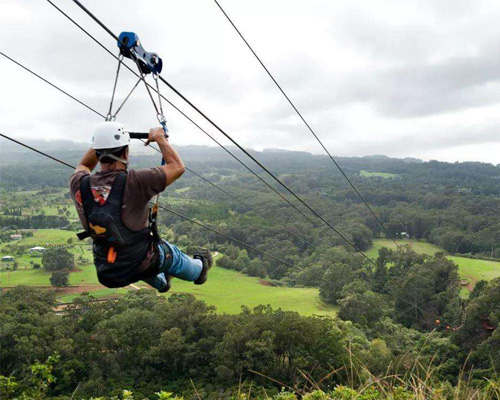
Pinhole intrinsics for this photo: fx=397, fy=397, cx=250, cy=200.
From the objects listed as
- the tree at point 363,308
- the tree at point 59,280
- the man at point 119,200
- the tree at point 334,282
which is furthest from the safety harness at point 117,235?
the tree at point 59,280

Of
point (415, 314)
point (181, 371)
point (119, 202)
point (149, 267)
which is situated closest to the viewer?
point (119, 202)

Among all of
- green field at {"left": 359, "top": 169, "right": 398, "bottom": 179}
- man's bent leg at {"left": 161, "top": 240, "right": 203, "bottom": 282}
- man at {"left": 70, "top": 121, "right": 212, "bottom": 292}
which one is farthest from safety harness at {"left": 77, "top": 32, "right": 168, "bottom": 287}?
green field at {"left": 359, "top": 169, "right": 398, "bottom": 179}

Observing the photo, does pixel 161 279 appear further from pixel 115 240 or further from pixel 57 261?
pixel 57 261

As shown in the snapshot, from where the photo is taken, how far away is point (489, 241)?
50531 mm

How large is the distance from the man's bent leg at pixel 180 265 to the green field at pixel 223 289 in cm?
2882

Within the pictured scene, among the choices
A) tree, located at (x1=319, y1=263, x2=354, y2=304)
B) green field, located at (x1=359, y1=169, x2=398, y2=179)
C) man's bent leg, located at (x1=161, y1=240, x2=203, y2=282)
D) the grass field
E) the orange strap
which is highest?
green field, located at (x1=359, y1=169, x2=398, y2=179)

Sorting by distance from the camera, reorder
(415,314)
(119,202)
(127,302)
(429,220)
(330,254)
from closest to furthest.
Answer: (119,202) < (127,302) < (415,314) < (330,254) < (429,220)

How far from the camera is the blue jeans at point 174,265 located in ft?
9.73

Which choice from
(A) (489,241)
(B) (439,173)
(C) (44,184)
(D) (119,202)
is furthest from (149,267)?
(B) (439,173)

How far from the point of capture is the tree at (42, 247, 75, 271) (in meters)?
43.9

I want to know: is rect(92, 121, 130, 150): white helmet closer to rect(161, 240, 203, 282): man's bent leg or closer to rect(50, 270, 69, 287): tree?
rect(161, 240, 203, 282): man's bent leg

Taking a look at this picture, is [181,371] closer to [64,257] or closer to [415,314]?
[415,314]

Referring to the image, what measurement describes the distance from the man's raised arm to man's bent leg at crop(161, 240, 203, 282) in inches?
26.9

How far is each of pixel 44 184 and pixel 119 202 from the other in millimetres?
139518
